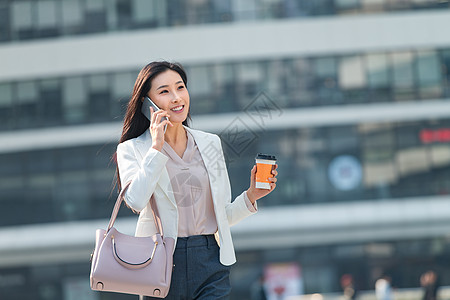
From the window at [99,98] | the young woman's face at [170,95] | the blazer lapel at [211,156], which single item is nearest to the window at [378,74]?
the window at [99,98]

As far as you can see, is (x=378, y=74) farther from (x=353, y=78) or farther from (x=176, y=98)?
(x=176, y=98)

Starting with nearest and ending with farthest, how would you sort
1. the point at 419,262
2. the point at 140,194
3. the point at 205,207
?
the point at 140,194 < the point at 205,207 < the point at 419,262

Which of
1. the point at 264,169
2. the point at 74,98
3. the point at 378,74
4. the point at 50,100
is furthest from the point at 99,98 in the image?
the point at 264,169

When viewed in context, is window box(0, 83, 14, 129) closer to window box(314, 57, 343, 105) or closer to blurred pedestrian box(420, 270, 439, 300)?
window box(314, 57, 343, 105)

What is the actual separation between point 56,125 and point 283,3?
31.9 ft

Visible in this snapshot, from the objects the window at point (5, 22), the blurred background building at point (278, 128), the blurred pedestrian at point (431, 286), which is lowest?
the blurred pedestrian at point (431, 286)

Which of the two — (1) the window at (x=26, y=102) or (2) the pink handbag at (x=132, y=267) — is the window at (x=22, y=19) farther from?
(2) the pink handbag at (x=132, y=267)

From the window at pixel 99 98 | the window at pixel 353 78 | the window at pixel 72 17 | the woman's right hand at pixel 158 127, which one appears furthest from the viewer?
the window at pixel 72 17

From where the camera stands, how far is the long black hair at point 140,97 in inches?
142

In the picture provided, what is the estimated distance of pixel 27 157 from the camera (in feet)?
92.5

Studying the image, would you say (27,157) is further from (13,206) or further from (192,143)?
(192,143)

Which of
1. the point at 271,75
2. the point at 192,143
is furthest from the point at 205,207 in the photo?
the point at 271,75

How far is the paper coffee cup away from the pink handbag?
605 mm

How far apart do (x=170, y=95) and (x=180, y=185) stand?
44cm
